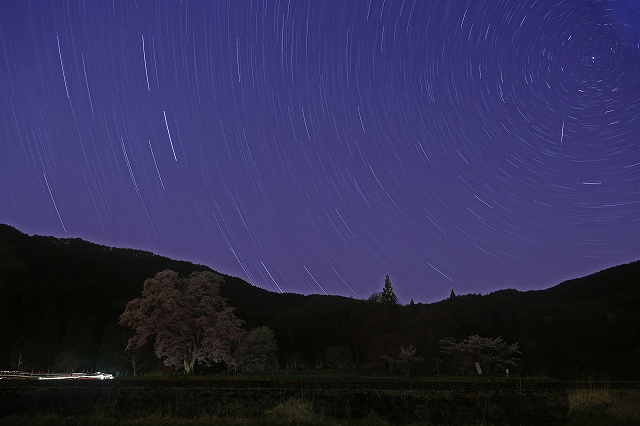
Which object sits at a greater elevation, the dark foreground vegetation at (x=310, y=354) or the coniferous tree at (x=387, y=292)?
the coniferous tree at (x=387, y=292)

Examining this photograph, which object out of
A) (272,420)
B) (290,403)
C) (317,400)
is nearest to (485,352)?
(317,400)

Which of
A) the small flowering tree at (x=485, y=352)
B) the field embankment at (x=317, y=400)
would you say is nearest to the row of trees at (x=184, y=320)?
the field embankment at (x=317, y=400)

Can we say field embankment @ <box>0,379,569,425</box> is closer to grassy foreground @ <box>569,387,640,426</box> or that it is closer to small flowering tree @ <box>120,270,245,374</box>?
grassy foreground @ <box>569,387,640,426</box>

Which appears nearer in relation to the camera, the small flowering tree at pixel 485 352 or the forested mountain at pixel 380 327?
the small flowering tree at pixel 485 352

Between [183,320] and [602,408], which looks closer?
[602,408]

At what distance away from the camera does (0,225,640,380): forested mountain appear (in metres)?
66.1

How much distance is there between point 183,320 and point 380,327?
50.6 metres

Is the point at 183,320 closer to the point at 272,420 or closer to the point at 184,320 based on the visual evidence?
the point at 184,320

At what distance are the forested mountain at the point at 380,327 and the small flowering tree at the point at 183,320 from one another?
20.1 m

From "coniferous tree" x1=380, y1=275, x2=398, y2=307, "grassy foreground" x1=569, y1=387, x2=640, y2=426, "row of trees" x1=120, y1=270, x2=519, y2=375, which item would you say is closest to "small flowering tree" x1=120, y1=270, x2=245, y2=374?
"row of trees" x1=120, y1=270, x2=519, y2=375

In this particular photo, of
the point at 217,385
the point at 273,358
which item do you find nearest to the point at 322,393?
the point at 217,385

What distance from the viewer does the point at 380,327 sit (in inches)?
3150

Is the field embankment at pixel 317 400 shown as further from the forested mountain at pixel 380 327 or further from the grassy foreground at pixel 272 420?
the forested mountain at pixel 380 327

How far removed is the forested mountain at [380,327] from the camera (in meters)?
66.1
